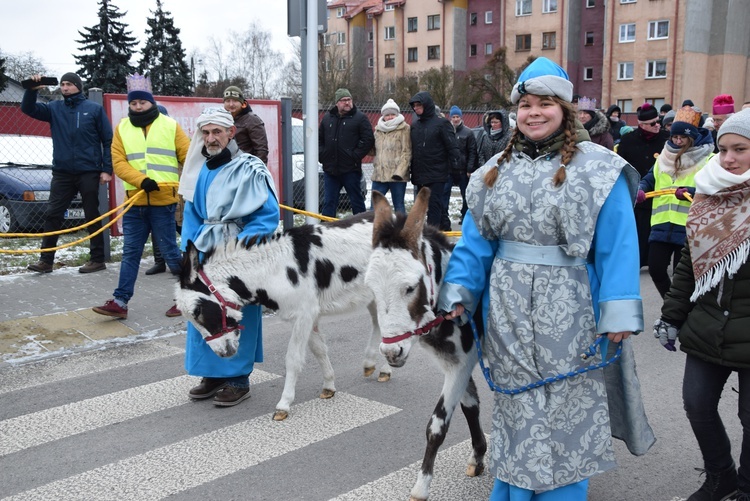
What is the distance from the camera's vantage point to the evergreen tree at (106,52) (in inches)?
1761

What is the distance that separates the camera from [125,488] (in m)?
3.94

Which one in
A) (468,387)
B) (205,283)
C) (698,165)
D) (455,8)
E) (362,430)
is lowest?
(362,430)

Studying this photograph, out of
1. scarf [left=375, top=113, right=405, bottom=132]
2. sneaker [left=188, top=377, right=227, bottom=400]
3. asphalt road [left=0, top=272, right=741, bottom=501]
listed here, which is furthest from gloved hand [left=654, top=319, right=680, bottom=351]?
scarf [left=375, top=113, right=405, bottom=132]

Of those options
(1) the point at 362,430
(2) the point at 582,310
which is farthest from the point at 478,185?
(1) the point at 362,430

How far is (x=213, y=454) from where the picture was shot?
4.39 meters

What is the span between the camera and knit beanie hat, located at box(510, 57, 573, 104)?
293 cm

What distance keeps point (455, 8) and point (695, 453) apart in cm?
6154

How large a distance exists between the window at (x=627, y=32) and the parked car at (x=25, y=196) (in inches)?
1885

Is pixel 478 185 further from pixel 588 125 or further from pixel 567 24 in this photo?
pixel 567 24

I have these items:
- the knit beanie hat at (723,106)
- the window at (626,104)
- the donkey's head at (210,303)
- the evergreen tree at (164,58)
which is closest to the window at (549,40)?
the window at (626,104)

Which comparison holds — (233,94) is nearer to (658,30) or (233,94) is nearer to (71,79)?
(71,79)

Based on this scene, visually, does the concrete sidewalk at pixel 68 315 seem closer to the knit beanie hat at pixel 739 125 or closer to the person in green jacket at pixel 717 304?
the person in green jacket at pixel 717 304

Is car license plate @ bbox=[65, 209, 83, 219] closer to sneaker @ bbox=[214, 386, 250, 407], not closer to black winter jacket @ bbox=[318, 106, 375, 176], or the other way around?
black winter jacket @ bbox=[318, 106, 375, 176]

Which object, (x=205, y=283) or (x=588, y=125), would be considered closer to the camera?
(x=205, y=283)
